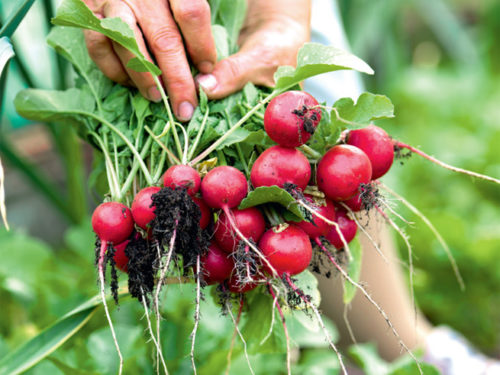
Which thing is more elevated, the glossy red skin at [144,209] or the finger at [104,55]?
the finger at [104,55]

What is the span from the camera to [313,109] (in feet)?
2.39

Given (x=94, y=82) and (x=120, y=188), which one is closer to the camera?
(x=120, y=188)

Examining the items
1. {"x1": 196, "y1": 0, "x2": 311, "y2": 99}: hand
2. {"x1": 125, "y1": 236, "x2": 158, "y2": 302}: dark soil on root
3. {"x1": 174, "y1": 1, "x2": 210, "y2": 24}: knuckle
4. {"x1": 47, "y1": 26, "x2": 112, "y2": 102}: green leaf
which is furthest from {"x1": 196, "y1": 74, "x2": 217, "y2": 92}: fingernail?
{"x1": 125, "y1": 236, "x2": 158, "y2": 302}: dark soil on root

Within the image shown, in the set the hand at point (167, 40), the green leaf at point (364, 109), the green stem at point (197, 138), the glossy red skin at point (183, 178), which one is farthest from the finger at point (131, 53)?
the green leaf at point (364, 109)

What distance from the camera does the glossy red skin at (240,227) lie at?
73 centimetres

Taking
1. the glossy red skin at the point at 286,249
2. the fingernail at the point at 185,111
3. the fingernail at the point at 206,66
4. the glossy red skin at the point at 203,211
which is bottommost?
the glossy red skin at the point at 286,249

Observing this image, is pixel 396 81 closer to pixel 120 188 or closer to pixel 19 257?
pixel 19 257

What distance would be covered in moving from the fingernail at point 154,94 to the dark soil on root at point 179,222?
0.25 m

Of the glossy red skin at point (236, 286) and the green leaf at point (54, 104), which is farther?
the green leaf at point (54, 104)

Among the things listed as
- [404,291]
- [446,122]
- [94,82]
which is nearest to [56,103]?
[94,82]

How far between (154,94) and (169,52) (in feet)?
0.27

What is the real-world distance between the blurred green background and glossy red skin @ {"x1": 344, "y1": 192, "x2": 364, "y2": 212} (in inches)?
17.4

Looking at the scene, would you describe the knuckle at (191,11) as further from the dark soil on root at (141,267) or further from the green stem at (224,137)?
the dark soil on root at (141,267)

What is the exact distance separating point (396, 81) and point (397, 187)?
1.27 meters
